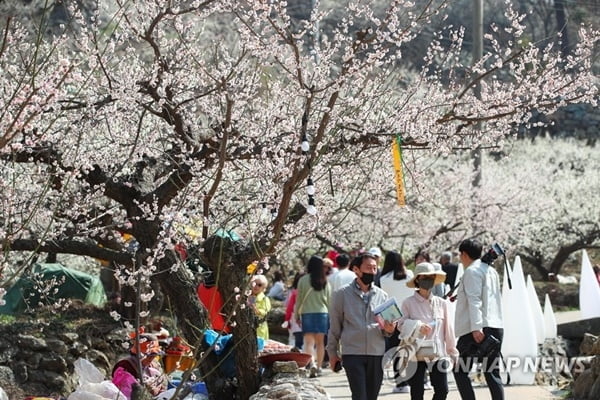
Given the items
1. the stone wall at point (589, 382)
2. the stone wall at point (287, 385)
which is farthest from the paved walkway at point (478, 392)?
the stone wall at point (287, 385)

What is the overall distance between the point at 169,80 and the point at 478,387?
16.2 feet

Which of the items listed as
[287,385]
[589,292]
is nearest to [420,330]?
[287,385]

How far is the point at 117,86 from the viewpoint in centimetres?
812

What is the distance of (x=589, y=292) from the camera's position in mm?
13328

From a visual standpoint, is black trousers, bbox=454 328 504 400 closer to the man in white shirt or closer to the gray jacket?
the man in white shirt

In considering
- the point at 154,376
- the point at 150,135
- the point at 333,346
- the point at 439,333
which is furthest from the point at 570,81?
the point at 154,376

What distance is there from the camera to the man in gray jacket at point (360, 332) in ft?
25.4

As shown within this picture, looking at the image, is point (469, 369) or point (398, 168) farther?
point (469, 369)

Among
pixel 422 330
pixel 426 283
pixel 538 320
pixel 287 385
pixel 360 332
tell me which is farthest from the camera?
pixel 538 320

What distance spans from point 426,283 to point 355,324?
0.91 meters

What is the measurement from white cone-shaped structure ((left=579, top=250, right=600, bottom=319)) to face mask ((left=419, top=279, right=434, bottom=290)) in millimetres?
5328

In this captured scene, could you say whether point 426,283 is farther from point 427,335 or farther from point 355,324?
point 355,324

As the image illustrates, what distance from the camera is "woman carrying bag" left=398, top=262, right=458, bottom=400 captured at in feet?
26.9

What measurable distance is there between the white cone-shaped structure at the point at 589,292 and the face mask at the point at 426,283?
17.5ft
